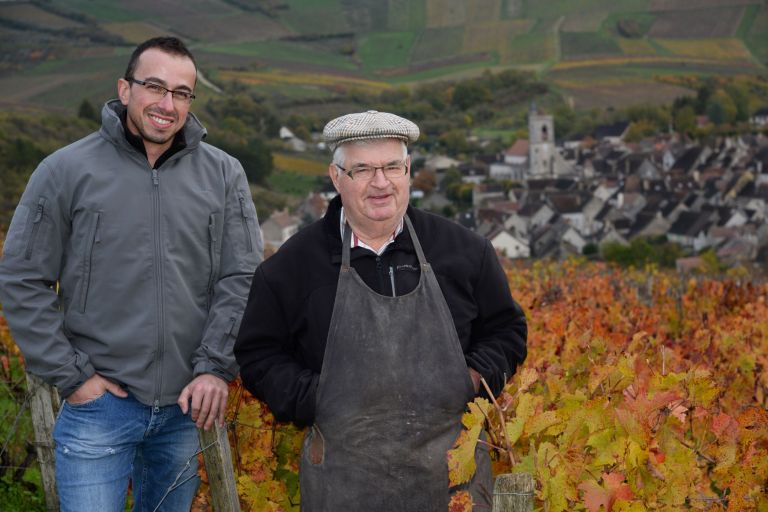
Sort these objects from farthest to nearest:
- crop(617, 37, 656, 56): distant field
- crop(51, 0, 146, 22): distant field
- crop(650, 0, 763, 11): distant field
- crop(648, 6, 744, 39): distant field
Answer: crop(650, 0, 763, 11): distant field
crop(648, 6, 744, 39): distant field
crop(617, 37, 656, 56): distant field
crop(51, 0, 146, 22): distant field

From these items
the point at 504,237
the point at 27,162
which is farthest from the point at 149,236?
the point at 504,237

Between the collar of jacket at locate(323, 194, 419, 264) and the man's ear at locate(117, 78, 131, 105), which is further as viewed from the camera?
the man's ear at locate(117, 78, 131, 105)

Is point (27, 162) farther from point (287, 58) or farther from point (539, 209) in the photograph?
point (287, 58)

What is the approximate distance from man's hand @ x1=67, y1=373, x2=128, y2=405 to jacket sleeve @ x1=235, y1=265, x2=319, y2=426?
0.47m

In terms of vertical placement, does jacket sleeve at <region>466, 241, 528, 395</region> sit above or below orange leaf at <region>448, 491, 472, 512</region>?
above

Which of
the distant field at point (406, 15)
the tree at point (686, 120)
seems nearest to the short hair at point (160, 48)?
the tree at point (686, 120)

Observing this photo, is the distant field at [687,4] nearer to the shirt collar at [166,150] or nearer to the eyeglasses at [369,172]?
the shirt collar at [166,150]

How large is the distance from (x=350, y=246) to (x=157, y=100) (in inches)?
33.5

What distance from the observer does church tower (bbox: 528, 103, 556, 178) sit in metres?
115

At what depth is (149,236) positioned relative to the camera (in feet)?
10.5

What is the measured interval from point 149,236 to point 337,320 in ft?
2.49

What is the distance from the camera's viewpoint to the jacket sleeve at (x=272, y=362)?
289cm

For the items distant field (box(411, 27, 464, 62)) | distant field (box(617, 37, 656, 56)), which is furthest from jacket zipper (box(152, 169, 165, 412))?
distant field (box(617, 37, 656, 56))

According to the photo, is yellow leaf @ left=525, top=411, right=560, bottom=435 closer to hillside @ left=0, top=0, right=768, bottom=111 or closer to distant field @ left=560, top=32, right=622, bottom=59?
hillside @ left=0, top=0, right=768, bottom=111
